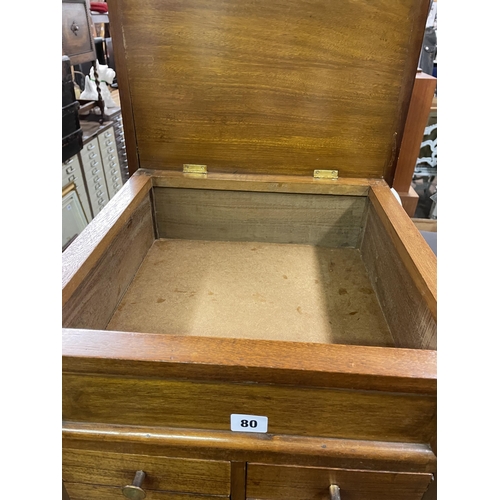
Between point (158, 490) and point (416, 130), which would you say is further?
point (416, 130)

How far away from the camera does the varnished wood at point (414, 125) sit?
4.52 ft

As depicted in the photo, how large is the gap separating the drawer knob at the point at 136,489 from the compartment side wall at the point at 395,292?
559mm

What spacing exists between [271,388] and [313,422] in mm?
104

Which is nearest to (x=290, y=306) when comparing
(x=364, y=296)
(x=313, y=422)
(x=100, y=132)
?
(x=364, y=296)

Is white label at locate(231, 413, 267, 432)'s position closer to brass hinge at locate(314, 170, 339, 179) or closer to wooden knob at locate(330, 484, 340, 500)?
wooden knob at locate(330, 484, 340, 500)

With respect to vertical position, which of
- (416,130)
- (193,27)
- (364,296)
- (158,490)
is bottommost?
(158,490)

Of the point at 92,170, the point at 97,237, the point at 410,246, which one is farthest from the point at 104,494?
the point at 92,170

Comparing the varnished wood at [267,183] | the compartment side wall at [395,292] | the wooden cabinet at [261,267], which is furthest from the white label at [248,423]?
the varnished wood at [267,183]

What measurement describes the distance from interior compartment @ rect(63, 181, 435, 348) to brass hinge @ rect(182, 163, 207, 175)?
0.18 feet

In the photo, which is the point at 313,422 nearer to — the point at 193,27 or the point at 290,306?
the point at 290,306

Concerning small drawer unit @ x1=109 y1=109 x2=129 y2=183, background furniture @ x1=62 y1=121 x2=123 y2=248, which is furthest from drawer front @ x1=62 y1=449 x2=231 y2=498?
small drawer unit @ x1=109 y1=109 x2=129 y2=183

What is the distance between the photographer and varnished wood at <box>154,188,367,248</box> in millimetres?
1163

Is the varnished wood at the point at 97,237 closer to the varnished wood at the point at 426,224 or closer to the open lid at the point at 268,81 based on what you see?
the open lid at the point at 268,81

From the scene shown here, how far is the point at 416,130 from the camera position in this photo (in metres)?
1.47
